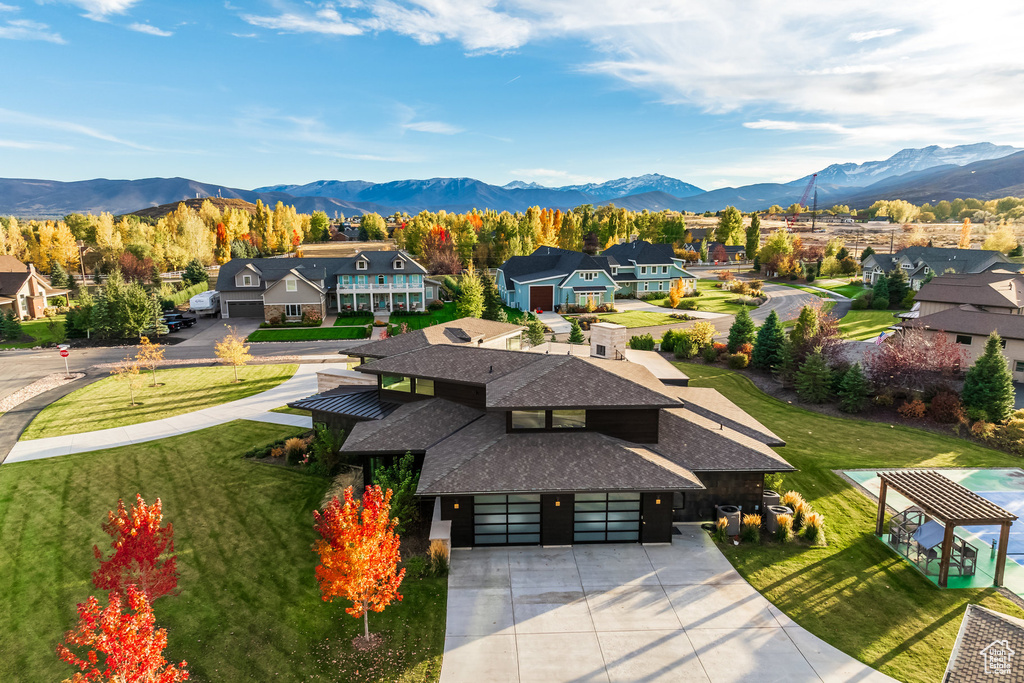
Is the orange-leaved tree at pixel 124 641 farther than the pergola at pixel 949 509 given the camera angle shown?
No

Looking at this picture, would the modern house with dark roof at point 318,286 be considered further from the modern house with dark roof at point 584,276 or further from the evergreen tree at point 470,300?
the modern house with dark roof at point 584,276

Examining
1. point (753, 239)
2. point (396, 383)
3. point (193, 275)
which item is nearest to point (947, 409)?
point (396, 383)

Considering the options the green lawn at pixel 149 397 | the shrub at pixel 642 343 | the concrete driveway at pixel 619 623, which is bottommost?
the concrete driveway at pixel 619 623

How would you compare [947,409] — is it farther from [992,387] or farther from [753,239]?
[753,239]

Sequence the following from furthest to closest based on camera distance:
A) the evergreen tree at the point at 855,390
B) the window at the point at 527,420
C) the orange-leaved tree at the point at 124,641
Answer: the evergreen tree at the point at 855,390 < the window at the point at 527,420 < the orange-leaved tree at the point at 124,641

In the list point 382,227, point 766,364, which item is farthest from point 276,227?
point 766,364

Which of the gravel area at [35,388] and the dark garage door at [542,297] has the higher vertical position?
the dark garage door at [542,297]

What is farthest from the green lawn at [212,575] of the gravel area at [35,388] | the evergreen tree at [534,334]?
the evergreen tree at [534,334]
